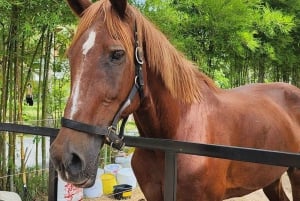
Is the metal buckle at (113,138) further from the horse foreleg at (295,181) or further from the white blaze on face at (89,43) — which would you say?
the horse foreleg at (295,181)

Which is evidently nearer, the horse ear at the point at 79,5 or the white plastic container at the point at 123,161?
the horse ear at the point at 79,5

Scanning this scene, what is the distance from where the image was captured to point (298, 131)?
2818 mm

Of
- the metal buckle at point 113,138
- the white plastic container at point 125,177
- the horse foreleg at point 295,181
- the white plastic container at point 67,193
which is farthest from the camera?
the white plastic container at point 125,177

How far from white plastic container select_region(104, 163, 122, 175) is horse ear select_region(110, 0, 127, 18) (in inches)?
149

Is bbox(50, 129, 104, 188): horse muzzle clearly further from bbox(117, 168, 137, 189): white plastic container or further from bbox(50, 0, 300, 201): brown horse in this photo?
bbox(117, 168, 137, 189): white plastic container

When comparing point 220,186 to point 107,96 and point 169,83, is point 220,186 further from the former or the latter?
point 107,96

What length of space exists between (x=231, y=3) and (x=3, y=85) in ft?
9.26

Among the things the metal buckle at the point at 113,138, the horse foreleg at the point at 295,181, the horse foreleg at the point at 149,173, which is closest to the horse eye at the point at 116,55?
the metal buckle at the point at 113,138

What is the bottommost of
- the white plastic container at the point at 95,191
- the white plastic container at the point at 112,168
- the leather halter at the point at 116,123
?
the white plastic container at the point at 95,191

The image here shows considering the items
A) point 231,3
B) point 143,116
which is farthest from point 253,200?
→ point 143,116

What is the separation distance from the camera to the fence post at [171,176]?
1435 millimetres

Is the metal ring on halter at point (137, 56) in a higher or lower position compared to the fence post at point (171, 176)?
higher

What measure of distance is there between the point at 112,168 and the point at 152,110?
11.5 feet

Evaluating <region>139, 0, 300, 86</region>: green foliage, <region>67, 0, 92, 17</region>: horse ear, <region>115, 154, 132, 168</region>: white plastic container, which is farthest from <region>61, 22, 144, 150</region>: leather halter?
<region>115, 154, 132, 168</region>: white plastic container
